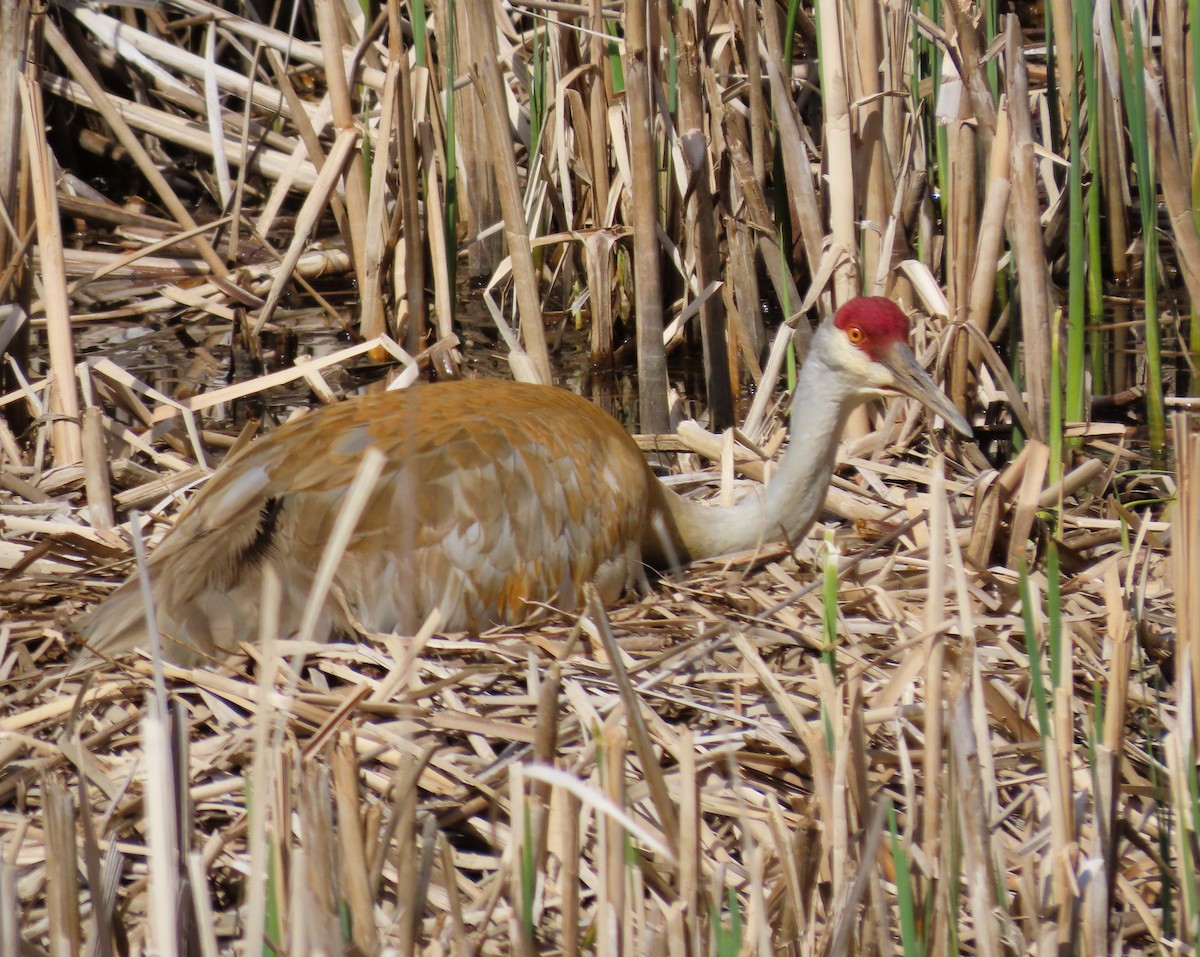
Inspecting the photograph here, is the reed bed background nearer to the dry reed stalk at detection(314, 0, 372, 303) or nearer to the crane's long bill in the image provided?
the dry reed stalk at detection(314, 0, 372, 303)

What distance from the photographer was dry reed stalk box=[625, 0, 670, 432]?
3920 millimetres

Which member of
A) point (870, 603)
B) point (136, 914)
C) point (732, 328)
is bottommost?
point (136, 914)

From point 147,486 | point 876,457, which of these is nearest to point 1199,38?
point 876,457

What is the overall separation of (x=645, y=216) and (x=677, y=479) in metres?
0.73

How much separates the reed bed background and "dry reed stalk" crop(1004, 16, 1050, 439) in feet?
0.04

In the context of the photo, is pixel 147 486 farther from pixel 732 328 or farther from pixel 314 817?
pixel 314 817

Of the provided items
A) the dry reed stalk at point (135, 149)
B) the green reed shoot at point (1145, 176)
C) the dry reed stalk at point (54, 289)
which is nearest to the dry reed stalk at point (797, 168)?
the green reed shoot at point (1145, 176)

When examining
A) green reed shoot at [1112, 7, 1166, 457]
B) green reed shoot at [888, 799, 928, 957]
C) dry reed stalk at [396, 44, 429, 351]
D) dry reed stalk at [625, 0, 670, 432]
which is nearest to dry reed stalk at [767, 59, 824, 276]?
dry reed stalk at [625, 0, 670, 432]

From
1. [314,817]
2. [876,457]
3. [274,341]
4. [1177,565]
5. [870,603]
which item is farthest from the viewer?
[274,341]

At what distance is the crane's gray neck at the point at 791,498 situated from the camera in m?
3.47

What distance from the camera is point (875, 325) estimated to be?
3.35 metres

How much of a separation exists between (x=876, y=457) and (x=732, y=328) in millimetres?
788

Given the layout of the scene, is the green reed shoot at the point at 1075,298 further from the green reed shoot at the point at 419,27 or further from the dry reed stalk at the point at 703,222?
the green reed shoot at the point at 419,27

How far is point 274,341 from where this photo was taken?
5.36m
